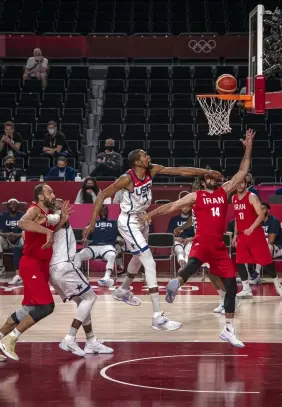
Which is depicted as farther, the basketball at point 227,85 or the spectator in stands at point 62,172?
the spectator in stands at point 62,172

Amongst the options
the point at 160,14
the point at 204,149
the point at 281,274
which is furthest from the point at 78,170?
the point at 160,14

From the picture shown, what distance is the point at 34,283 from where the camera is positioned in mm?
8062

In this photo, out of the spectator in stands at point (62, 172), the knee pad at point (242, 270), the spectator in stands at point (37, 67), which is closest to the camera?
the knee pad at point (242, 270)

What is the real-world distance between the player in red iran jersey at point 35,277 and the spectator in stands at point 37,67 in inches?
539

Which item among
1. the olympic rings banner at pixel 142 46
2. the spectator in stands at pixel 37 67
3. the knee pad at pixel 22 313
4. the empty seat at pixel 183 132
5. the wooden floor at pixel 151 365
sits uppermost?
the olympic rings banner at pixel 142 46

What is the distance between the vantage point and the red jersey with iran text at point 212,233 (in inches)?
356

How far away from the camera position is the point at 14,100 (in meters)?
21.3

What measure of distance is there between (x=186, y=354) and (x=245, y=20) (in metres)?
17.7

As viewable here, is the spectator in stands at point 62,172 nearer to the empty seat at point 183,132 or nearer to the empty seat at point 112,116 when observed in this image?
the empty seat at point 183,132

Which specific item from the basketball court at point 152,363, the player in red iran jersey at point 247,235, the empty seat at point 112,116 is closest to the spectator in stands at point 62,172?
the empty seat at point 112,116

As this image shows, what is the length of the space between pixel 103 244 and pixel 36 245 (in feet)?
22.7

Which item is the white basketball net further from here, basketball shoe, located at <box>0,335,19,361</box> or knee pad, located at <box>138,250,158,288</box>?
basketball shoe, located at <box>0,335,19,361</box>

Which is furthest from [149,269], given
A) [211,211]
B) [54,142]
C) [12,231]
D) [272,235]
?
[54,142]

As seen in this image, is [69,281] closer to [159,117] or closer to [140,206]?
[140,206]
